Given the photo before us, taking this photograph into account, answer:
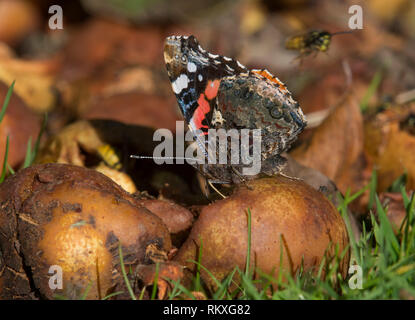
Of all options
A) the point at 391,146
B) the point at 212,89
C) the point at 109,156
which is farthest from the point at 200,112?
the point at 391,146

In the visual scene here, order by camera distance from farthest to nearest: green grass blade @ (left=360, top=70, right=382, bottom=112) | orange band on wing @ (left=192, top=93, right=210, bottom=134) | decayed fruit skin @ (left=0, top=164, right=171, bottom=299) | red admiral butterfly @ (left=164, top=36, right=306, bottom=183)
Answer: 1. green grass blade @ (left=360, top=70, right=382, bottom=112)
2. orange band on wing @ (left=192, top=93, right=210, bottom=134)
3. red admiral butterfly @ (left=164, top=36, right=306, bottom=183)
4. decayed fruit skin @ (left=0, top=164, right=171, bottom=299)

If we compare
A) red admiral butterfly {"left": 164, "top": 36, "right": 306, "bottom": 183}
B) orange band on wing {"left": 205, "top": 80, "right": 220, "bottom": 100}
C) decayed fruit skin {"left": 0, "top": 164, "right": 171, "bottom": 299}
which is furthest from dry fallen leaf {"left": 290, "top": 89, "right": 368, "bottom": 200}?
decayed fruit skin {"left": 0, "top": 164, "right": 171, "bottom": 299}

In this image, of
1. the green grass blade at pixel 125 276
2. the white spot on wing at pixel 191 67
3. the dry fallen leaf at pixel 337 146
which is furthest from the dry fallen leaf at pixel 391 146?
the green grass blade at pixel 125 276

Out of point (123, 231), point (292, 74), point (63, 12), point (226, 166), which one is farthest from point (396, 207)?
point (63, 12)

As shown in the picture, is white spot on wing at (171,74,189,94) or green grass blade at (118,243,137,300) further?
white spot on wing at (171,74,189,94)

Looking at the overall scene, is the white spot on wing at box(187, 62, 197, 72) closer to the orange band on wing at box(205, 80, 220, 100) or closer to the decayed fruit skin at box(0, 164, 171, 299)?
the orange band on wing at box(205, 80, 220, 100)

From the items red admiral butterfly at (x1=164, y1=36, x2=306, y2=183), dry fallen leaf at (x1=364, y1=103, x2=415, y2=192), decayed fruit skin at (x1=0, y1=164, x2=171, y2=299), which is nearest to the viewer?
decayed fruit skin at (x1=0, y1=164, x2=171, y2=299)

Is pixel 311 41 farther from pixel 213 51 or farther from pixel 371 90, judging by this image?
pixel 213 51

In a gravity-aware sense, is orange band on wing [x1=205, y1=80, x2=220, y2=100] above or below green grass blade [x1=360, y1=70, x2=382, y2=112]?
below
